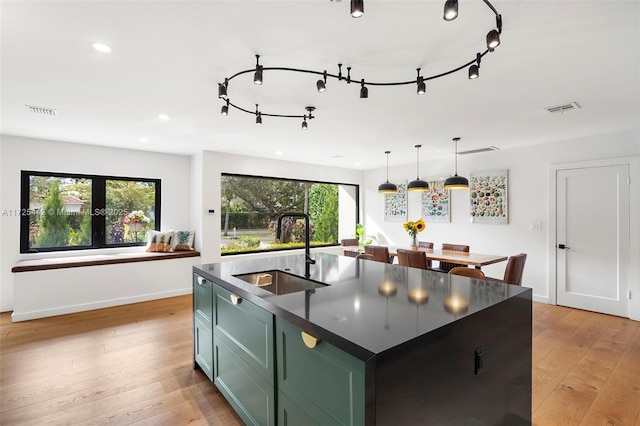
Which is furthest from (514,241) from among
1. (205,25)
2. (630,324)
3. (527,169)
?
(205,25)

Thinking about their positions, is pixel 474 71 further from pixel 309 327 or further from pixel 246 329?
pixel 246 329

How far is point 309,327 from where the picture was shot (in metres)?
1.22

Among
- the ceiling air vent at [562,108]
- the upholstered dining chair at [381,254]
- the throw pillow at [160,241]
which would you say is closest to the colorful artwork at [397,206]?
the upholstered dining chair at [381,254]

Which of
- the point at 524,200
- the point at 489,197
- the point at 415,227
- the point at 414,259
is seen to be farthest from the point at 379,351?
the point at 489,197

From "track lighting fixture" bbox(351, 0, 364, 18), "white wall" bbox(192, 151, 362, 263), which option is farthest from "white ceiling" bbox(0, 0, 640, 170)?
"white wall" bbox(192, 151, 362, 263)

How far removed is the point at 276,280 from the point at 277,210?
4112 mm

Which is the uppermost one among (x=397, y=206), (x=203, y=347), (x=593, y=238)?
(x=397, y=206)

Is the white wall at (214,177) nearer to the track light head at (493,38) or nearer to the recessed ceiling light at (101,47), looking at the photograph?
the recessed ceiling light at (101,47)

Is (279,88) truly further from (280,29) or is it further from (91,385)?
(91,385)

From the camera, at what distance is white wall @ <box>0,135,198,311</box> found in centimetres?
425

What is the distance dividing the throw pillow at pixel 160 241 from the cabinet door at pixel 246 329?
3520 mm

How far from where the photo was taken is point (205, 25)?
1797mm

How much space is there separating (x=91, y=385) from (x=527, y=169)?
6.07 meters

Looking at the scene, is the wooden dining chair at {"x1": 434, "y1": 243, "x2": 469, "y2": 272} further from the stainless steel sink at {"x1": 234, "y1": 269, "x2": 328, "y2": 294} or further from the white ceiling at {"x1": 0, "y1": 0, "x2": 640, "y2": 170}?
the stainless steel sink at {"x1": 234, "y1": 269, "x2": 328, "y2": 294}
